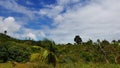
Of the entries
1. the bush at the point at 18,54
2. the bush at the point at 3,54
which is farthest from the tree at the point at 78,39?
the bush at the point at 3,54

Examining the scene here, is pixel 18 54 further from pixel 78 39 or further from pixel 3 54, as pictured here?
pixel 78 39

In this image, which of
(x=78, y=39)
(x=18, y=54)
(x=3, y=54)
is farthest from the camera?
(x=78, y=39)

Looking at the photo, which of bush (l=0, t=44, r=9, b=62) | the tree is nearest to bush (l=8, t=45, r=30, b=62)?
bush (l=0, t=44, r=9, b=62)

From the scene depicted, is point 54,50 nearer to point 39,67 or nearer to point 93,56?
point 39,67

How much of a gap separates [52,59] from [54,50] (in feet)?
3.58

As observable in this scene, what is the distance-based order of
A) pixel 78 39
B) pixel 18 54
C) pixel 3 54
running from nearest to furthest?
pixel 3 54
pixel 18 54
pixel 78 39

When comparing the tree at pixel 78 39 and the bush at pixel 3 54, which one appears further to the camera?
the tree at pixel 78 39

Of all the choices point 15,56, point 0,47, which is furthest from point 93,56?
point 0,47

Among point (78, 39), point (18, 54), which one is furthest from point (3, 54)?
point (78, 39)

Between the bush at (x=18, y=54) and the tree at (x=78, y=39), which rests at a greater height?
the tree at (x=78, y=39)

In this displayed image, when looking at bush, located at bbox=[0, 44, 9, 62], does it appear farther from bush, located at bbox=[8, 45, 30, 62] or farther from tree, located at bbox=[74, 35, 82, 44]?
tree, located at bbox=[74, 35, 82, 44]

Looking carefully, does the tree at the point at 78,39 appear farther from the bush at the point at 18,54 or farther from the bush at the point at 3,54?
the bush at the point at 3,54

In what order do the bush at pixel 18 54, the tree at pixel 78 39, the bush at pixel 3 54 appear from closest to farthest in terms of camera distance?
1. the bush at pixel 18 54
2. the bush at pixel 3 54
3. the tree at pixel 78 39

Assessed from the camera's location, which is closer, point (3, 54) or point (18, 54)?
point (3, 54)
